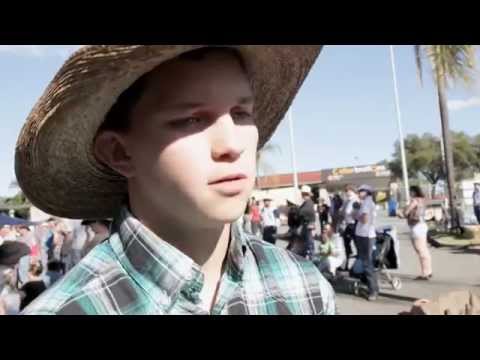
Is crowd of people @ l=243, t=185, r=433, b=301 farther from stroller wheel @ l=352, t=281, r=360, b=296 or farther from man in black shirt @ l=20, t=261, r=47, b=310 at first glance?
man in black shirt @ l=20, t=261, r=47, b=310

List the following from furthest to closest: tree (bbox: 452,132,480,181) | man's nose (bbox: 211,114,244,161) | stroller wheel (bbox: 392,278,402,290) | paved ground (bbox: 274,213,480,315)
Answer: tree (bbox: 452,132,480,181) → stroller wheel (bbox: 392,278,402,290) → paved ground (bbox: 274,213,480,315) → man's nose (bbox: 211,114,244,161)

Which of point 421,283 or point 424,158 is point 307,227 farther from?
point 424,158

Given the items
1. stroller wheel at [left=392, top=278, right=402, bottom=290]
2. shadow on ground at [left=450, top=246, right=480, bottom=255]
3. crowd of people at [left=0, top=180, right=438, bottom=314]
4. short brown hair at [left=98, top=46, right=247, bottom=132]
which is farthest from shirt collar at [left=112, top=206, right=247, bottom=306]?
shadow on ground at [left=450, top=246, right=480, bottom=255]

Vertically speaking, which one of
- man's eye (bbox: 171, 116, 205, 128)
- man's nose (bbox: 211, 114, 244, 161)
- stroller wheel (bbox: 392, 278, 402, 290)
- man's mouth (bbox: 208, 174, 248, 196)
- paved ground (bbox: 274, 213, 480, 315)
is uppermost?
man's eye (bbox: 171, 116, 205, 128)

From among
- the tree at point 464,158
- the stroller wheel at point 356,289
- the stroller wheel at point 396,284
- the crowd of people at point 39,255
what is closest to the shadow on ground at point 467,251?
the stroller wheel at point 396,284

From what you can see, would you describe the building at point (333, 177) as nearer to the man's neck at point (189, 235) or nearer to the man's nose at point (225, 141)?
the man's neck at point (189, 235)

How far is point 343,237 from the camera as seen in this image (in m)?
8.96

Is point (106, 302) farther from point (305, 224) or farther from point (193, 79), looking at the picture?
point (305, 224)

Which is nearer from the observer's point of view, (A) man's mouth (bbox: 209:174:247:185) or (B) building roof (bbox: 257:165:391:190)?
(A) man's mouth (bbox: 209:174:247:185)

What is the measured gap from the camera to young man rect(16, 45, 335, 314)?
0.91 metres

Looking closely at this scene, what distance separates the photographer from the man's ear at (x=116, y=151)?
104 cm

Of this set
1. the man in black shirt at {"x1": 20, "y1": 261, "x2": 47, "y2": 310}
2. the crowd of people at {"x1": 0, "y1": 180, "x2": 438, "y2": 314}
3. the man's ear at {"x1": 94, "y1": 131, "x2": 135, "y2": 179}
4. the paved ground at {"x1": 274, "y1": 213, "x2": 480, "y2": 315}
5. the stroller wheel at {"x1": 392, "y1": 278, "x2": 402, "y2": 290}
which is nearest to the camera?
the man's ear at {"x1": 94, "y1": 131, "x2": 135, "y2": 179}

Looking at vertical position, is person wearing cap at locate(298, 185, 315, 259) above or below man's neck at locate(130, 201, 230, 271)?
below
